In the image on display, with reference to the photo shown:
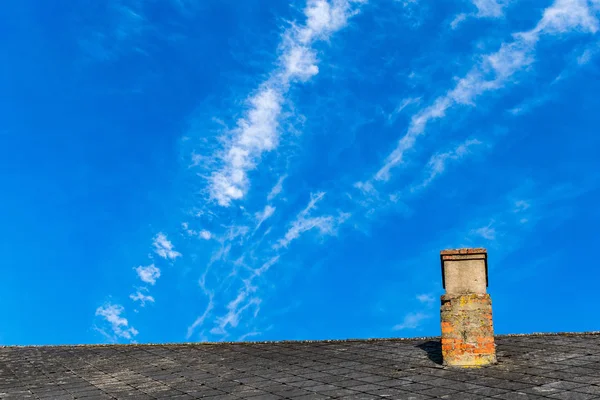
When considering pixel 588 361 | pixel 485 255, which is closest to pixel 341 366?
pixel 485 255

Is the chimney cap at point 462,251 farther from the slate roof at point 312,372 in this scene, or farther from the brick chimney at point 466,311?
the slate roof at point 312,372

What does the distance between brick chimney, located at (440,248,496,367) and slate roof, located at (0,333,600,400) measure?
27cm

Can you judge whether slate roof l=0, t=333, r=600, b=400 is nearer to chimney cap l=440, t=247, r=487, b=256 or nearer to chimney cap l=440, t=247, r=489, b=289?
chimney cap l=440, t=247, r=489, b=289

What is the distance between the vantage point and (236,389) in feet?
25.3

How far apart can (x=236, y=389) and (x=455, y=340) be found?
3.16m

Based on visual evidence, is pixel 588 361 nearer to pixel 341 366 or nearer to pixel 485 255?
pixel 485 255

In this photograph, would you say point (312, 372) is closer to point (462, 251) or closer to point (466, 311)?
point (466, 311)

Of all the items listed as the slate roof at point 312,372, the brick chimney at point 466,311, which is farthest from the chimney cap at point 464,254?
the slate roof at point 312,372

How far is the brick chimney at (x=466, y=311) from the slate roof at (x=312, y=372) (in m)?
0.27

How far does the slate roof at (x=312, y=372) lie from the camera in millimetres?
7062

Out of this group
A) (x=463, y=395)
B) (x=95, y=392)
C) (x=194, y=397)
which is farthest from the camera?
(x=95, y=392)

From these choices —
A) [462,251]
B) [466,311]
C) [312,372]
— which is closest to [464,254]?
[462,251]

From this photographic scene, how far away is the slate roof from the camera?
7.06 metres

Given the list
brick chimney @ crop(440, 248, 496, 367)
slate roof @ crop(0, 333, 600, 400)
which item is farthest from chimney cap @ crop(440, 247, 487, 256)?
slate roof @ crop(0, 333, 600, 400)
